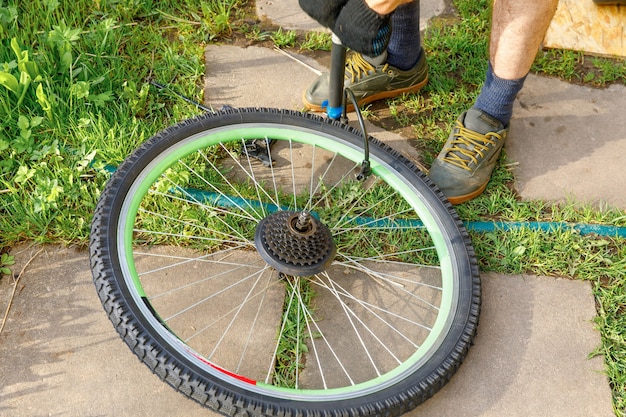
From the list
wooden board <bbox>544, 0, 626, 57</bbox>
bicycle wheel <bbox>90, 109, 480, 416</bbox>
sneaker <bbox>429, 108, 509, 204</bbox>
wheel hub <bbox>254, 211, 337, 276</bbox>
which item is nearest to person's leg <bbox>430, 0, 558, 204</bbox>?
sneaker <bbox>429, 108, 509, 204</bbox>

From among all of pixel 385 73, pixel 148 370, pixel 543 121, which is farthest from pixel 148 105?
pixel 543 121

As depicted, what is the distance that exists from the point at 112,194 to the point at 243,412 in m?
0.80

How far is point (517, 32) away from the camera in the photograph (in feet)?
7.66

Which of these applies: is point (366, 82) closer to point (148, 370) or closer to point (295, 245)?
point (295, 245)

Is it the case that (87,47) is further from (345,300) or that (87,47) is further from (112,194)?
(345,300)

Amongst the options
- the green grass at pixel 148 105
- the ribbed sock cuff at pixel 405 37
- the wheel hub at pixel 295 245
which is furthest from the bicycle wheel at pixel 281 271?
the ribbed sock cuff at pixel 405 37

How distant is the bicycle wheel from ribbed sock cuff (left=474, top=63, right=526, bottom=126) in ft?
1.59

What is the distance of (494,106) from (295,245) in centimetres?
104

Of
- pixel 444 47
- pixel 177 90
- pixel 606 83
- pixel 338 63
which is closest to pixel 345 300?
pixel 338 63

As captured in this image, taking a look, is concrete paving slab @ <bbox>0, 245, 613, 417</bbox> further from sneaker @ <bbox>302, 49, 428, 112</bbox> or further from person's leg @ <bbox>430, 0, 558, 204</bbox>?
sneaker @ <bbox>302, 49, 428, 112</bbox>

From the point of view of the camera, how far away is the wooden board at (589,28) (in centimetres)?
315

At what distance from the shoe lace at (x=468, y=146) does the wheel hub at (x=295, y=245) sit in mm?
699

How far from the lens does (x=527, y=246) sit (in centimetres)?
245

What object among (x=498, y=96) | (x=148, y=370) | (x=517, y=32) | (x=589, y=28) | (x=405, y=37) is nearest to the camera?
(x=148, y=370)
